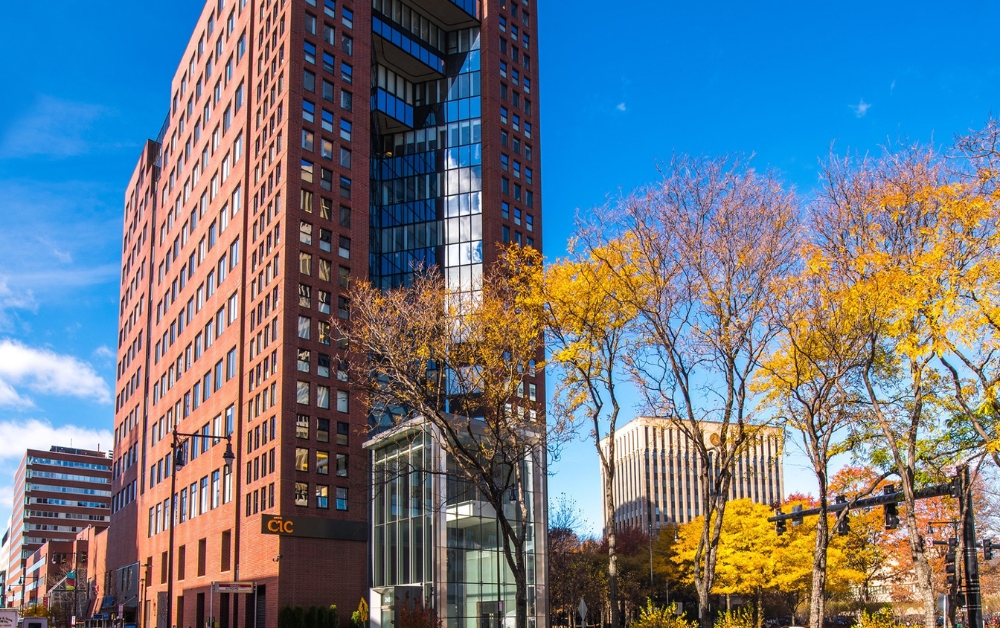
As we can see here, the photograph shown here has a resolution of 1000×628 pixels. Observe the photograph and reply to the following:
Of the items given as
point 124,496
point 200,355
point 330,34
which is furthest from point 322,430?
point 124,496

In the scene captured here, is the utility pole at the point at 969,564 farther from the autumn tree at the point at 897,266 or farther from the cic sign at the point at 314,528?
the cic sign at the point at 314,528

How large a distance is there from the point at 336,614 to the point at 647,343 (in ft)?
117

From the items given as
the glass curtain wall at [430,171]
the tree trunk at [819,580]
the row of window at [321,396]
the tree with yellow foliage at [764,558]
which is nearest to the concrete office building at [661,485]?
the tree with yellow foliage at [764,558]

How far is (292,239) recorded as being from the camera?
60469 mm

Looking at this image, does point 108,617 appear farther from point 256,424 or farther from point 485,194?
point 485,194

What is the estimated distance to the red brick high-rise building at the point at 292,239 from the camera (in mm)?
58562

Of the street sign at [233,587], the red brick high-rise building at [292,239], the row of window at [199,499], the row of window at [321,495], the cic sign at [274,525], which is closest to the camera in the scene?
the street sign at [233,587]

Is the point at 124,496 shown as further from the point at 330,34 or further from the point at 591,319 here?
the point at 591,319

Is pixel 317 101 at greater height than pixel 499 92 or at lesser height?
lesser

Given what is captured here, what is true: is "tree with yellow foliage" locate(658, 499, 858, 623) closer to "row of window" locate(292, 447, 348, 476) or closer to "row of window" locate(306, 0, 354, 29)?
"row of window" locate(292, 447, 348, 476)

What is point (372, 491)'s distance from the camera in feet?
197

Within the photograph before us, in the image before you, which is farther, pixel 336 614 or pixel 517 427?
pixel 336 614

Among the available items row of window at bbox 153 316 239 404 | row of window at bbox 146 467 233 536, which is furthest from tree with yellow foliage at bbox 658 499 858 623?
row of window at bbox 153 316 239 404

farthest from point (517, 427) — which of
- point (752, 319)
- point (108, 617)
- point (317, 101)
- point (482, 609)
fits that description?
point (108, 617)
